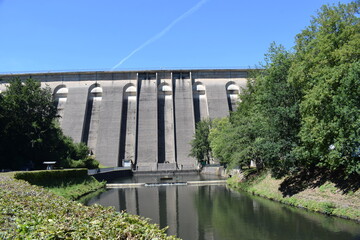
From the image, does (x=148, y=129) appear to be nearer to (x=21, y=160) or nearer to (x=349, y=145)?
(x=21, y=160)

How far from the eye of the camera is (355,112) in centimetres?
1206

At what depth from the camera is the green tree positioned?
12.4 metres

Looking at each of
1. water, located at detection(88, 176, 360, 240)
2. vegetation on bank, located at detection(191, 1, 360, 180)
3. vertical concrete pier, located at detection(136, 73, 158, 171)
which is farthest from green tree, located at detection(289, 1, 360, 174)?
vertical concrete pier, located at detection(136, 73, 158, 171)

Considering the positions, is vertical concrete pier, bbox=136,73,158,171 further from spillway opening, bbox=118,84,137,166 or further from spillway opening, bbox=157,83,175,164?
spillway opening, bbox=157,83,175,164

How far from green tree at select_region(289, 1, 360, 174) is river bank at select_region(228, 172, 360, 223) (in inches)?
49.1

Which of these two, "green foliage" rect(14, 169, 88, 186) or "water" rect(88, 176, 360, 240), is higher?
"green foliage" rect(14, 169, 88, 186)

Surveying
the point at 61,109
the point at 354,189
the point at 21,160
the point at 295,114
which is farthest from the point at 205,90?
the point at 354,189

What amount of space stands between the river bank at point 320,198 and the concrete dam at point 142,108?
31916mm

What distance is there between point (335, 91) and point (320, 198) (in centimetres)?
525

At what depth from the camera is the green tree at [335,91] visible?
40.8ft

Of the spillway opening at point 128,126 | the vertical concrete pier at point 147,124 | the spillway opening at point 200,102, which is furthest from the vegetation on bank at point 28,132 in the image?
the spillway opening at point 200,102

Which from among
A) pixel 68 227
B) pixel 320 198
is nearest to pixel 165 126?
pixel 320 198

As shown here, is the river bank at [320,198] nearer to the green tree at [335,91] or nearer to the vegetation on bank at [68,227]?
the green tree at [335,91]

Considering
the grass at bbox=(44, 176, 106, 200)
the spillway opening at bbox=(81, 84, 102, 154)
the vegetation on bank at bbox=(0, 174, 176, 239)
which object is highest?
the spillway opening at bbox=(81, 84, 102, 154)
